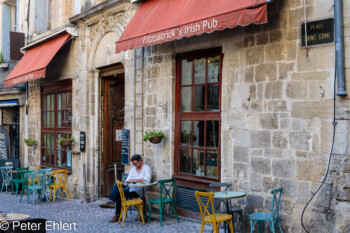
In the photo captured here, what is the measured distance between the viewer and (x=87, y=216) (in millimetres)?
8133

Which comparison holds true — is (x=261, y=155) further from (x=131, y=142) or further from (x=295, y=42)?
(x=131, y=142)

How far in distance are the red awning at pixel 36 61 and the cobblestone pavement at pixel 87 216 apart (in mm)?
3280

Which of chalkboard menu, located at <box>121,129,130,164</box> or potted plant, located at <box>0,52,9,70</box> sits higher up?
potted plant, located at <box>0,52,9,70</box>

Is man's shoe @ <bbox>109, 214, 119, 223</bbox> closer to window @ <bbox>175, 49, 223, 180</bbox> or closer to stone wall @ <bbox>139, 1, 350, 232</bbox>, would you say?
window @ <bbox>175, 49, 223, 180</bbox>

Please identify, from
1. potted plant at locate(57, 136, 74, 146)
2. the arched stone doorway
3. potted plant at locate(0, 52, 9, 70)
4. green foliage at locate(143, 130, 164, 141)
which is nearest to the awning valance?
potted plant at locate(0, 52, 9, 70)

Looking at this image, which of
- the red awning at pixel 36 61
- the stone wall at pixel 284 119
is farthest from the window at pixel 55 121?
the stone wall at pixel 284 119

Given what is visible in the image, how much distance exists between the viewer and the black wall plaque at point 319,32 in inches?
205

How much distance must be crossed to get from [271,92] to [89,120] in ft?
18.1

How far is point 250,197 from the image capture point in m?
6.07

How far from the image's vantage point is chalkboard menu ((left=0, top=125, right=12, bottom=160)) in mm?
13008

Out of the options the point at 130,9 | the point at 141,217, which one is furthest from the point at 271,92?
the point at 130,9

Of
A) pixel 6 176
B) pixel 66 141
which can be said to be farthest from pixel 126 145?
pixel 6 176

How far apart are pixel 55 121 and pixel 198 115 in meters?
6.14

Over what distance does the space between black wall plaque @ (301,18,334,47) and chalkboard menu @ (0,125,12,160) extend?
35.2ft
